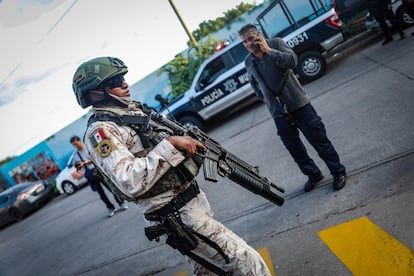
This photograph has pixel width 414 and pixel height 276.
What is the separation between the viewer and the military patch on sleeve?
1705mm

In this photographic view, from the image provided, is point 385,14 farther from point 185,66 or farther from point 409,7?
point 185,66

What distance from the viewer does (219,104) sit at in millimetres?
8680

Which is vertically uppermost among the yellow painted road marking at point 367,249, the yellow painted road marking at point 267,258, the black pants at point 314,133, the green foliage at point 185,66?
the green foliage at point 185,66

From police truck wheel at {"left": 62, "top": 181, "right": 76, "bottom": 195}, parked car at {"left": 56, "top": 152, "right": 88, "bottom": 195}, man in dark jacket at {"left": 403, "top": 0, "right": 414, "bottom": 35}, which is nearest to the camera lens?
man in dark jacket at {"left": 403, "top": 0, "right": 414, "bottom": 35}

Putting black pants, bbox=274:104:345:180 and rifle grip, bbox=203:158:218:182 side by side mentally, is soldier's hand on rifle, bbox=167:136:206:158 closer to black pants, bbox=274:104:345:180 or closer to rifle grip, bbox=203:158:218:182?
rifle grip, bbox=203:158:218:182

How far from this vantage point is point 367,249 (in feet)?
7.85

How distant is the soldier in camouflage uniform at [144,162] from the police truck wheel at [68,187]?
38.1ft

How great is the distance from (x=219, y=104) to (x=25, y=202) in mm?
9288

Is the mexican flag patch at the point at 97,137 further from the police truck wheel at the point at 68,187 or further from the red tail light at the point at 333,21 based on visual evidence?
the police truck wheel at the point at 68,187

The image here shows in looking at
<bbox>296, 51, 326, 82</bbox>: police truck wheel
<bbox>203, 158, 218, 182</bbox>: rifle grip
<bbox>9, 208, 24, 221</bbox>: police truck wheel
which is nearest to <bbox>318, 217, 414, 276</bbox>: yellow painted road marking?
<bbox>203, 158, 218, 182</bbox>: rifle grip

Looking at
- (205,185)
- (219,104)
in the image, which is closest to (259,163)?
(205,185)

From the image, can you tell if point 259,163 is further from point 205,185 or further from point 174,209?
point 174,209

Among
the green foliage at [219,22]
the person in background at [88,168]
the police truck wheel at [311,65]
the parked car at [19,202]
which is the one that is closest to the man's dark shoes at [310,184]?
Answer: the person in background at [88,168]

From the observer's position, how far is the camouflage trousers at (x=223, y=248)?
73.9 inches
